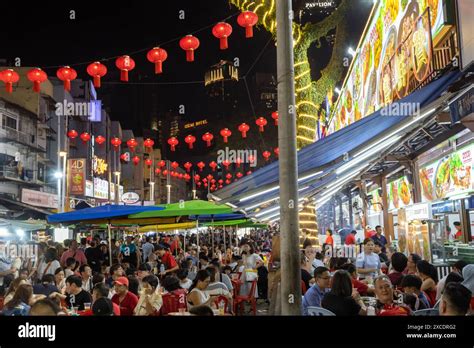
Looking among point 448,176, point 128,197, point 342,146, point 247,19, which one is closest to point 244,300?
point 342,146

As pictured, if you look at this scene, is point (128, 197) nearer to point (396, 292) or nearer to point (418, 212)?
point (418, 212)

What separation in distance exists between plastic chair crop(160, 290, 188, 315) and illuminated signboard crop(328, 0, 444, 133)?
8082 mm

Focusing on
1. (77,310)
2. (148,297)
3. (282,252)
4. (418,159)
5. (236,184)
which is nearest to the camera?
(282,252)

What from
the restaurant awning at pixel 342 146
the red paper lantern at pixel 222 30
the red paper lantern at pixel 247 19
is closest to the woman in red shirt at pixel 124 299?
the restaurant awning at pixel 342 146

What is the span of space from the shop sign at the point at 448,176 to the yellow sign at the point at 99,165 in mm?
42514

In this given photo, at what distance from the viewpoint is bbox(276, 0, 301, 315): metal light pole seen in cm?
555

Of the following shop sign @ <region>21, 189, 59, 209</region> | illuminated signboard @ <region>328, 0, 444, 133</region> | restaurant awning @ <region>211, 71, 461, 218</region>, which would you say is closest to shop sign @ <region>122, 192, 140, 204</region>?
shop sign @ <region>21, 189, 59, 209</region>

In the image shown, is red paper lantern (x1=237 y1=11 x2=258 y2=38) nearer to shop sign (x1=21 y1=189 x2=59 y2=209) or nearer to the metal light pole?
the metal light pole

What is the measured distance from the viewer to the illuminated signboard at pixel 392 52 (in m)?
12.1

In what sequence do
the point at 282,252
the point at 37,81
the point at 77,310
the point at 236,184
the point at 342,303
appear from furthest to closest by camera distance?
1. the point at 37,81
2. the point at 236,184
3. the point at 77,310
4. the point at 342,303
5. the point at 282,252
